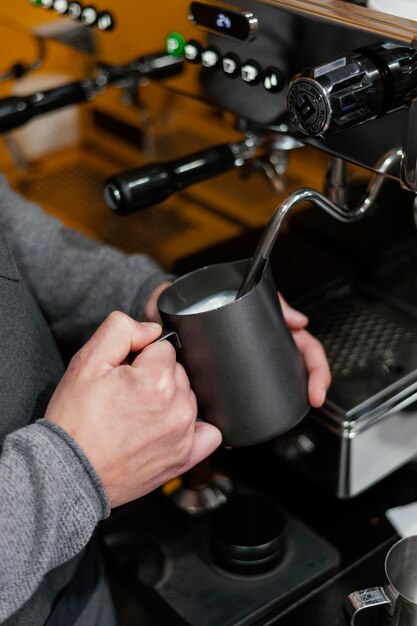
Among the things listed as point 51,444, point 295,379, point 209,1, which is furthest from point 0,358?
point 209,1

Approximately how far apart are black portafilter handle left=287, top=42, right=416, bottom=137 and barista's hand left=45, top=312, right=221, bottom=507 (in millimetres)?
204

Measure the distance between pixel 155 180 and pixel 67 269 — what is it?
0.20 meters

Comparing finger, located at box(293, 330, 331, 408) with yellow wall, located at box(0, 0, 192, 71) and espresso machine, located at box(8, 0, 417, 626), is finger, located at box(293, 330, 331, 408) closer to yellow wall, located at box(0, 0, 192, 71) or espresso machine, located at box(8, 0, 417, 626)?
espresso machine, located at box(8, 0, 417, 626)

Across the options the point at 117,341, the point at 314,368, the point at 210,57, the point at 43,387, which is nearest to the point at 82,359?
the point at 117,341

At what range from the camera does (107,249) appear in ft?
3.31

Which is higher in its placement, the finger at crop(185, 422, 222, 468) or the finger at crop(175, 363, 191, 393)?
the finger at crop(175, 363, 191, 393)

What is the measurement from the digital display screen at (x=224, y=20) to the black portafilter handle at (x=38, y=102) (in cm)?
23

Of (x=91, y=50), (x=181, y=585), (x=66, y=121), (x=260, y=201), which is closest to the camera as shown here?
(x=181, y=585)

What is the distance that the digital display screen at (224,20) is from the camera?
808mm

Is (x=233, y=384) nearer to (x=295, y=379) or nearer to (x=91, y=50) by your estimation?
A: (x=295, y=379)

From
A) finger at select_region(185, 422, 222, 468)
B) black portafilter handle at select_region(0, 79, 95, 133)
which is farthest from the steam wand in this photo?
black portafilter handle at select_region(0, 79, 95, 133)

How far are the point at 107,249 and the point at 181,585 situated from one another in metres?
0.38

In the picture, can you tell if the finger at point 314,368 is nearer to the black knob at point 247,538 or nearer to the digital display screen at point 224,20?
the black knob at point 247,538

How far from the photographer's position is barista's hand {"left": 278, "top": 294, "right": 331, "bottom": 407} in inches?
31.8
